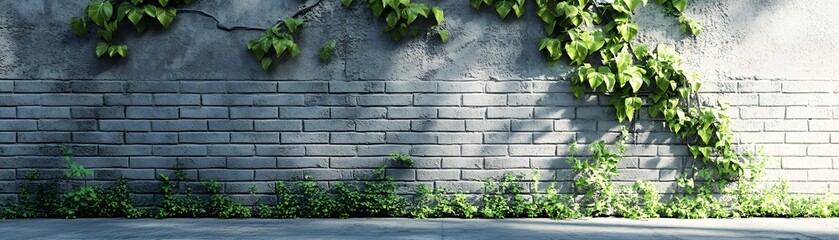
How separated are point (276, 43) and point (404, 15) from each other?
2.64 ft

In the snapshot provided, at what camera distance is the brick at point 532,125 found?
526cm

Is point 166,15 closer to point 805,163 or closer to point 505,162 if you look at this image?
point 505,162

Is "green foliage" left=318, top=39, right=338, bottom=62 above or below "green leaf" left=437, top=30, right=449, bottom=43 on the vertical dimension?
below

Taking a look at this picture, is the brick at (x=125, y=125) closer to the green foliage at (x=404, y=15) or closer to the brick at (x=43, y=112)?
the brick at (x=43, y=112)

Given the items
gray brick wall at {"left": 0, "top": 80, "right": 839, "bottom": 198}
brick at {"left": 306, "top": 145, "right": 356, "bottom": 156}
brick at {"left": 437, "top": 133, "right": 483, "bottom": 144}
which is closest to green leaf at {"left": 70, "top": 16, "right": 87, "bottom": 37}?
gray brick wall at {"left": 0, "top": 80, "right": 839, "bottom": 198}

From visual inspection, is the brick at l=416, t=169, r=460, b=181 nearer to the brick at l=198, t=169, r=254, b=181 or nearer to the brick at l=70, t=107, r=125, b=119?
the brick at l=198, t=169, r=254, b=181

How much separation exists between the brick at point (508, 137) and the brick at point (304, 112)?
1036 mm

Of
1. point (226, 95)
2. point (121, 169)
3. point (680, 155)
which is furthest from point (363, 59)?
point (680, 155)

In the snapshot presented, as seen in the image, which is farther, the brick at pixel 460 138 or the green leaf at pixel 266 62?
the brick at pixel 460 138

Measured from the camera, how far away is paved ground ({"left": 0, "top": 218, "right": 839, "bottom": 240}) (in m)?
4.68

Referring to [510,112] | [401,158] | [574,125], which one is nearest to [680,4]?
[574,125]

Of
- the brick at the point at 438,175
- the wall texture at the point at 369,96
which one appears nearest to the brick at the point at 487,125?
the wall texture at the point at 369,96

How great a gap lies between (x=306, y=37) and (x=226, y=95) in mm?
625

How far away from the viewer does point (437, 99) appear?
17.2ft
